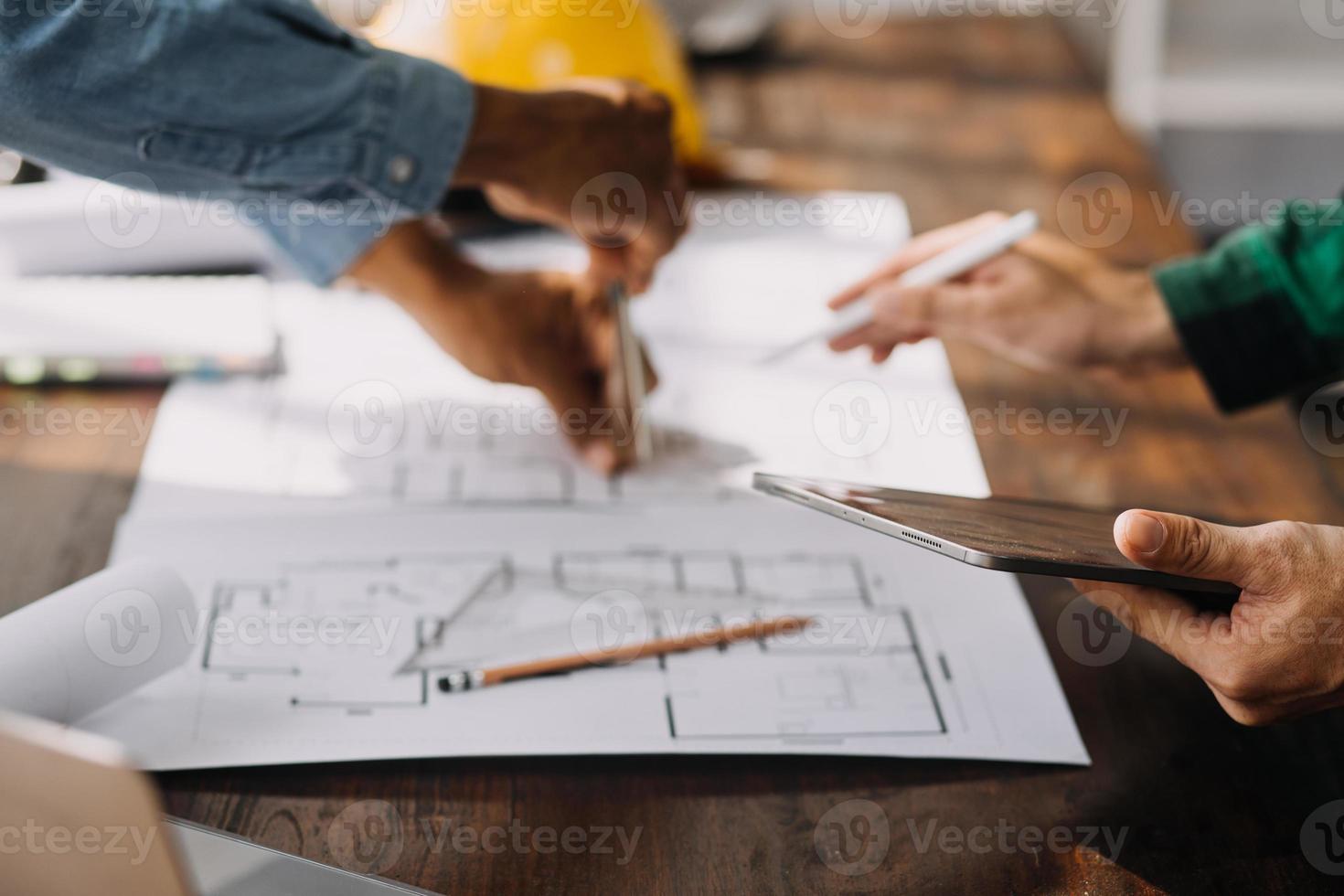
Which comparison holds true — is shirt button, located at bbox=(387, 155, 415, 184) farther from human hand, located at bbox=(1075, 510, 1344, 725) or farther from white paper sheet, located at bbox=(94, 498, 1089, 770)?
human hand, located at bbox=(1075, 510, 1344, 725)

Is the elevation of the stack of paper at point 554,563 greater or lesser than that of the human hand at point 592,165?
lesser

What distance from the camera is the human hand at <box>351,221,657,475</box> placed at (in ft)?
3.00

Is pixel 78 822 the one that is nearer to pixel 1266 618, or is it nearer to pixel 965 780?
pixel 965 780

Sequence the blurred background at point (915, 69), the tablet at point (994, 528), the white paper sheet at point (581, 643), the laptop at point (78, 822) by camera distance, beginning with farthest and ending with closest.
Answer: the blurred background at point (915, 69) < the white paper sheet at point (581, 643) < the tablet at point (994, 528) < the laptop at point (78, 822)

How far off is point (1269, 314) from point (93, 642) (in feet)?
2.74

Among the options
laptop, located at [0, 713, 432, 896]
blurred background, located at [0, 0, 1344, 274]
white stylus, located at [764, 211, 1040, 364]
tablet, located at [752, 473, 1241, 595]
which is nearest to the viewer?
laptop, located at [0, 713, 432, 896]

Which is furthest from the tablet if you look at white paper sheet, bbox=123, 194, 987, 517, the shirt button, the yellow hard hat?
the yellow hard hat

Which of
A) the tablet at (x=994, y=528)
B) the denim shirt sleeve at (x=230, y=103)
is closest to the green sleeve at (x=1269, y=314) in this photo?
the tablet at (x=994, y=528)

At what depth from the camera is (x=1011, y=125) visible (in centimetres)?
138

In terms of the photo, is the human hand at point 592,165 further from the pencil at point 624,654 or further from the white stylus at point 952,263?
the pencil at point 624,654

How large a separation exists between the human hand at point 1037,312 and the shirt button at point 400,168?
35cm

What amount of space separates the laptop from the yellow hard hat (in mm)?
805

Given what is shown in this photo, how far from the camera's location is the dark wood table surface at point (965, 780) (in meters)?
0.59

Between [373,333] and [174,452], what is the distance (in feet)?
0.70
